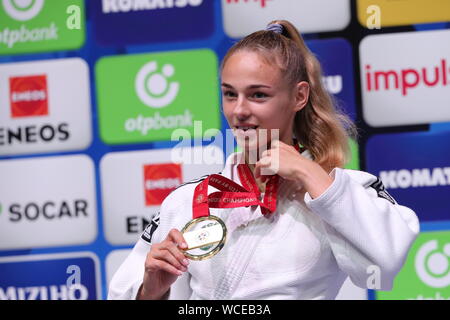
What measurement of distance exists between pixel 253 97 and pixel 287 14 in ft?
2.31

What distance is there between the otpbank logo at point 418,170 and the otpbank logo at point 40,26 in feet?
3.31

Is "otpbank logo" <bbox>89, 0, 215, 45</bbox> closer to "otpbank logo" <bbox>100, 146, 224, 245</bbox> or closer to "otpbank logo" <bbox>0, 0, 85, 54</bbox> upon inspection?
"otpbank logo" <bbox>0, 0, 85, 54</bbox>

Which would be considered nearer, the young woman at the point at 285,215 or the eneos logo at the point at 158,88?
the young woman at the point at 285,215

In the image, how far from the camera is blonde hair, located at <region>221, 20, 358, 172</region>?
1454mm

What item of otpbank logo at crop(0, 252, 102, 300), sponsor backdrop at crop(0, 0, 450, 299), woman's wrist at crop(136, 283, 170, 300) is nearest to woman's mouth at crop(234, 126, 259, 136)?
woman's wrist at crop(136, 283, 170, 300)

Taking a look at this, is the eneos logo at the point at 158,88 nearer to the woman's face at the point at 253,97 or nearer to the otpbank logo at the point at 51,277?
the otpbank logo at the point at 51,277

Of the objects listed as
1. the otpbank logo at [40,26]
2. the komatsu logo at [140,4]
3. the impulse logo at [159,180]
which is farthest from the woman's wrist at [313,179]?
the otpbank logo at [40,26]

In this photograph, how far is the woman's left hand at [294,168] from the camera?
133cm

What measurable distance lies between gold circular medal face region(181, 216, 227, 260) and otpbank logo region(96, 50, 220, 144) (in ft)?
2.43

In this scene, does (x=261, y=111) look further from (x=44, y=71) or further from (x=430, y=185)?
(x=44, y=71)

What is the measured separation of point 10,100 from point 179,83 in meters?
0.56

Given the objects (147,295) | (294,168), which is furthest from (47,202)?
(294,168)

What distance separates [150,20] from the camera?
6.98ft

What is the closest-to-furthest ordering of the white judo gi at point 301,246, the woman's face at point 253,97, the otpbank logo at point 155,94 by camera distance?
the white judo gi at point 301,246
the woman's face at point 253,97
the otpbank logo at point 155,94
